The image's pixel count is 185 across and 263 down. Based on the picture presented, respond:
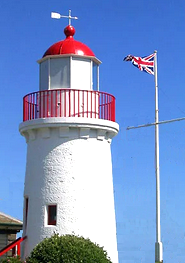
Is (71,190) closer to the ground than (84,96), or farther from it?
closer to the ground

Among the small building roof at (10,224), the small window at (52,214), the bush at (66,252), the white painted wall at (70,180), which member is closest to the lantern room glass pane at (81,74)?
the white painted wall at (70,180)

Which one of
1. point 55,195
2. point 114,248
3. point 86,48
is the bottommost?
Result: point 114,248

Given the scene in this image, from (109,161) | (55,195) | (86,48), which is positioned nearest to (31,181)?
(55,195)

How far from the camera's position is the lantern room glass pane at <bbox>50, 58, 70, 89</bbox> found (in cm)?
2294

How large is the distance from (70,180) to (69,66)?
384 centimetres

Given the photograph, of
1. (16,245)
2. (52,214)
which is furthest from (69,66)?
(16,245)

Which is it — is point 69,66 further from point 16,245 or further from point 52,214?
point 16,245

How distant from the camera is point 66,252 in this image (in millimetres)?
20297

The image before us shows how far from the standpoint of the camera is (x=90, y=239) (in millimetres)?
22141

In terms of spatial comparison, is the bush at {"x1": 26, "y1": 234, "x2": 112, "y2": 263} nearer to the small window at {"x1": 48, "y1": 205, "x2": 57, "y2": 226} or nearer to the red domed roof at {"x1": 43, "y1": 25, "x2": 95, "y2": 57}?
the small window at {"x1": 48, "y1": 205, "x2": 57, "y2": 226}

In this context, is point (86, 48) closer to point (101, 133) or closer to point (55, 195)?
point (101, 133)

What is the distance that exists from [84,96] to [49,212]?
4.01 m

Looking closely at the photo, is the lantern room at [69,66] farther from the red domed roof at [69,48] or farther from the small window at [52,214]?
the small window at [52,214]

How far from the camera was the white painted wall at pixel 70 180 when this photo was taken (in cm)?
2217
